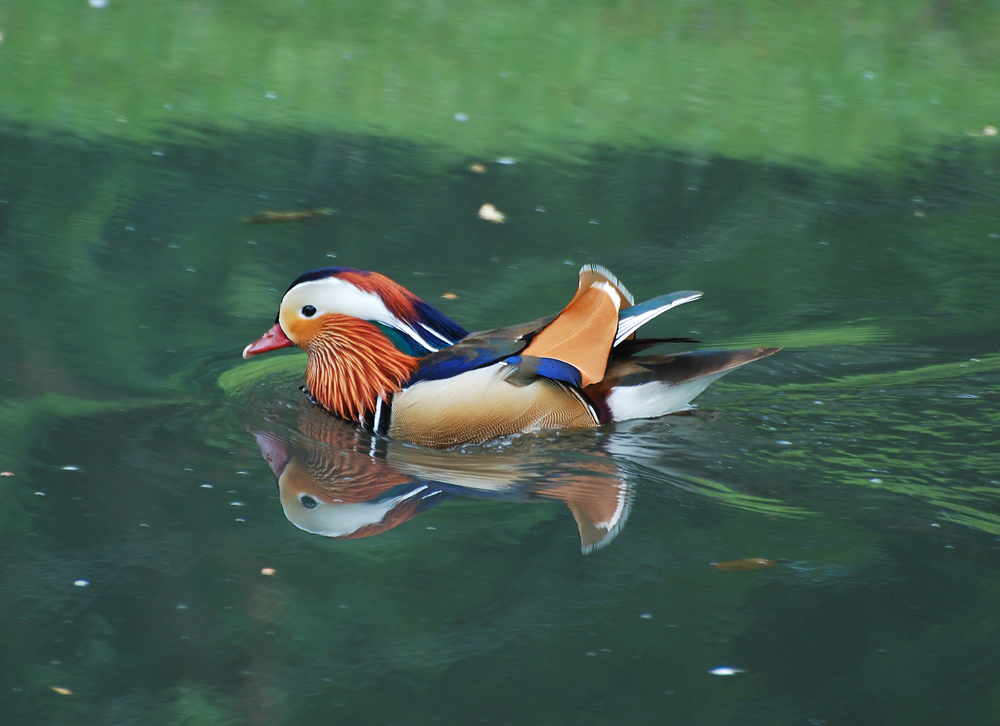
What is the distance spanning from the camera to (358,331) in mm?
4781

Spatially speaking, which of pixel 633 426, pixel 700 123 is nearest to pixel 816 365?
pixel 633 426

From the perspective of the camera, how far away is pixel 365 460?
4.49 metres

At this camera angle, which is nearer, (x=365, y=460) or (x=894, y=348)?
(x=365, y=460)

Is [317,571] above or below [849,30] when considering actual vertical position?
A: below

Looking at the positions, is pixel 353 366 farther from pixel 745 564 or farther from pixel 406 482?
pixel 745 564

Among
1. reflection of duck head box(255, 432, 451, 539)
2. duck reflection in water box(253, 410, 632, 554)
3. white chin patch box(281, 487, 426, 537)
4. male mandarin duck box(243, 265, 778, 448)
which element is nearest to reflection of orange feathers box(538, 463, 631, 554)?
duck reflection in water box(253, 410, 632, 554)

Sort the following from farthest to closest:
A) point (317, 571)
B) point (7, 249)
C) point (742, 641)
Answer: point (7, 249) < point (317, 571) < point (742, 641)

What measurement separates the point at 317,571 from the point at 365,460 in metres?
0.81

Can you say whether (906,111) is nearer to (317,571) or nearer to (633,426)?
(633,426)

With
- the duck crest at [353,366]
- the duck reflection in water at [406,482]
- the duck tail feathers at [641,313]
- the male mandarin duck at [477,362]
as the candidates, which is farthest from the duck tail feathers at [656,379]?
the duck crest at [353,366]

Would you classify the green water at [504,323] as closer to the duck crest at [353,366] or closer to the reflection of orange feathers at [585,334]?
the duck crest at [353,366]

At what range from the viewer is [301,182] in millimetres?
7902

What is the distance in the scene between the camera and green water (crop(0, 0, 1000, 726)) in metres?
3.36

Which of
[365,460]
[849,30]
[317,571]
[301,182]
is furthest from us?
[849,30]
